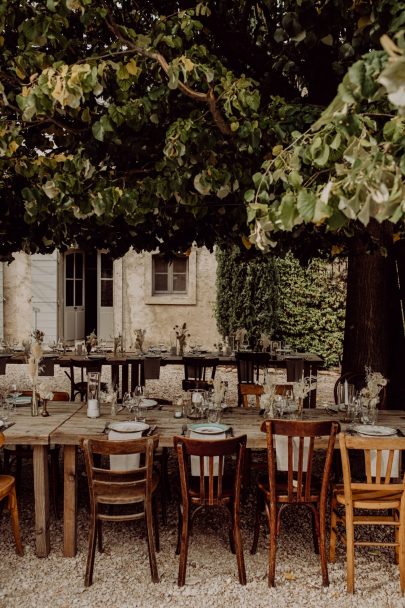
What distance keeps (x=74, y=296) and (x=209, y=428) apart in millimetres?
11351

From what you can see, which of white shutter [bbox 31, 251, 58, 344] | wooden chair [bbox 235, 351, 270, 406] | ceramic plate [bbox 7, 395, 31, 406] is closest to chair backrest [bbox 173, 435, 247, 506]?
ceramic plate [bbox 7, 395, 31, 406]

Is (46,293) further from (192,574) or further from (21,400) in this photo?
(192,574)

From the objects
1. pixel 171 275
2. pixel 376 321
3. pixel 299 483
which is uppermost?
pixel 171 275

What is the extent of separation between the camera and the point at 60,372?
12.7 metres

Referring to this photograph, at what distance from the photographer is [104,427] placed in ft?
14.1

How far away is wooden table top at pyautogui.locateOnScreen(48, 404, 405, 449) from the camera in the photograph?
13.2 ft

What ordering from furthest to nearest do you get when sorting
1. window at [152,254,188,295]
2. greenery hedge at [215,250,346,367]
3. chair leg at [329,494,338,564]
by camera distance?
window at [152,254,188,295] < greenery hedge at [215,250,346,367] < chair leg at [329,494,338,564]

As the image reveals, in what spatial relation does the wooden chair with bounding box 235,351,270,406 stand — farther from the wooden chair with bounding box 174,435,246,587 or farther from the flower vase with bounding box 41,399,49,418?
the wooden chair with bounding box 174,435,246,587

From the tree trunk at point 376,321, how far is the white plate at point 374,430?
1976 mm

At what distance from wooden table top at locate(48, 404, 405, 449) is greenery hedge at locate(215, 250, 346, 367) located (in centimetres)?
775

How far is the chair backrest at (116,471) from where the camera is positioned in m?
3.60

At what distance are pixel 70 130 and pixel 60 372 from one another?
30.5ft

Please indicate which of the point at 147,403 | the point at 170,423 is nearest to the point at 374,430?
the point at 170,423

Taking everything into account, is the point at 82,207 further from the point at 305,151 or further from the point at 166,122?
the point at 305,151
